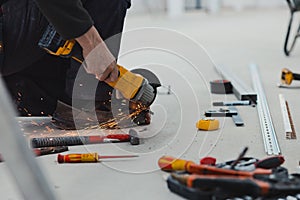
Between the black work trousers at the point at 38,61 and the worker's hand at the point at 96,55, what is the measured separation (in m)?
0.08

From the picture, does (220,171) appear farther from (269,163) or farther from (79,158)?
(79,158)

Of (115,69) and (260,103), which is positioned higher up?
(115,69)

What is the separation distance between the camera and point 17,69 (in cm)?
155

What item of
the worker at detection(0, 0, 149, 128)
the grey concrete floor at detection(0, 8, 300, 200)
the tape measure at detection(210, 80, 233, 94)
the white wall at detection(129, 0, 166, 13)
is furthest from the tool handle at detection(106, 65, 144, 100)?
the white wall at detection(129, 0, 166, 13)

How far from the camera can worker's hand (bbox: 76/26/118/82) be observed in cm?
119

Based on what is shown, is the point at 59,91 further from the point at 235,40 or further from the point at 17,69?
the point at 235,40

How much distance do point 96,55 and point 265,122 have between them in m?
0.65

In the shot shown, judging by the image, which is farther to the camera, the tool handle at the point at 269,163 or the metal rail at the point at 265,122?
the metal rail at the point at 265,122

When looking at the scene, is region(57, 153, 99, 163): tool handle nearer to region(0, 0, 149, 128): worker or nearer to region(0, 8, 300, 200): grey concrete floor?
region(0, 8, 300, 200): grey concrete floor

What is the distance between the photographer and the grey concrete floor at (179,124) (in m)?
1.14

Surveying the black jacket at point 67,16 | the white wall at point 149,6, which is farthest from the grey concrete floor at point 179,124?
the white wall at point 149,6

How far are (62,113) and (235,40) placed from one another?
2.46 meters

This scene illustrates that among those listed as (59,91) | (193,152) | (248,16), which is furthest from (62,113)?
(248,16)

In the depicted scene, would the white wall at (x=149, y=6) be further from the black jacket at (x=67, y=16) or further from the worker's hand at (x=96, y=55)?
the black jacket at (x=67, y=16)
